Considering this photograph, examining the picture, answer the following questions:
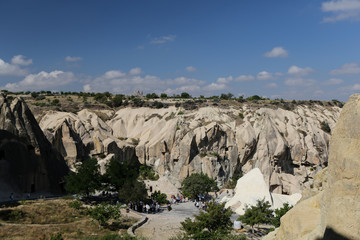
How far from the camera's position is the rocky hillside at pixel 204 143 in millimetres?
45656

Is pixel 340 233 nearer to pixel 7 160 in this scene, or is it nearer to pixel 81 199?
pixel 81 199

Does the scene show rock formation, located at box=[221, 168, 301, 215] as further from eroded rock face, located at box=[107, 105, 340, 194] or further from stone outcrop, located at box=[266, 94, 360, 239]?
stone outcrop, located at box=[266, 94, 360, 239]

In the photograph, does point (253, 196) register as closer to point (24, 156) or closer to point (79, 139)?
point (24, 156)

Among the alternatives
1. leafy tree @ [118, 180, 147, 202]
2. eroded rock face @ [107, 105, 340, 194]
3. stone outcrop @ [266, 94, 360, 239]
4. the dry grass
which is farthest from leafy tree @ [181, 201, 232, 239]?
eroded rock face @ [107, 105, 340, 194]

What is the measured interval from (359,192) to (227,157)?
4396 centimetres

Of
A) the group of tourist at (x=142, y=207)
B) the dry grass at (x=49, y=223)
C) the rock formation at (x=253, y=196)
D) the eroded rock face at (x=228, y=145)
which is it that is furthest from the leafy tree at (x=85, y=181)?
the eroded rock face at (x=228, y=145)

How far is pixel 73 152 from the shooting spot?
138 feet

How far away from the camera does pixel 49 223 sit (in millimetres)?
21609

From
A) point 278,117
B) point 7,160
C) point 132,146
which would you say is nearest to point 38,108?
point 132,146

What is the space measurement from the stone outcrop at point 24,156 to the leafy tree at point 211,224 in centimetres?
1829

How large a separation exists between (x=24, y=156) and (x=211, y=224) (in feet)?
67.5

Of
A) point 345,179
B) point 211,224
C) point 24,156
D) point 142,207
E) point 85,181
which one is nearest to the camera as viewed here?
point 345,179

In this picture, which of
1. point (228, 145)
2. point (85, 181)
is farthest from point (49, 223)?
point (228, 145)

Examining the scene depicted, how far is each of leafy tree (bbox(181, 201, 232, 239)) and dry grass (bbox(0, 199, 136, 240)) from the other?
544 cm
